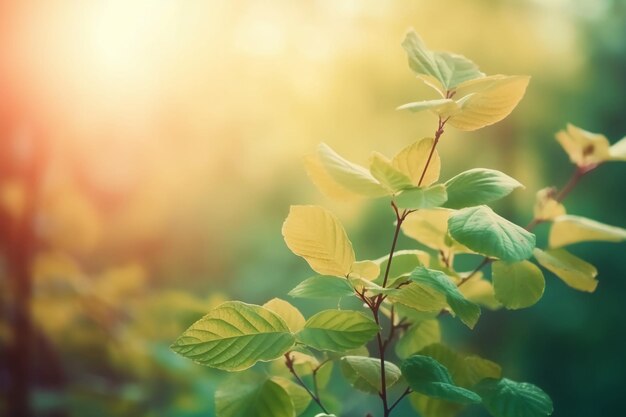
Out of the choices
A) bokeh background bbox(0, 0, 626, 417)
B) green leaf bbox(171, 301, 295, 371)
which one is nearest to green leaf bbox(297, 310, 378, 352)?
green leaf bbox(171, 301, 295, 371)

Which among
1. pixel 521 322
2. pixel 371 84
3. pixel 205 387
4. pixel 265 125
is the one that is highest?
pixel 371 84

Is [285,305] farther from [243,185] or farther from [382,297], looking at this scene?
[243,185]

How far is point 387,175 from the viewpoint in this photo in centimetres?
34

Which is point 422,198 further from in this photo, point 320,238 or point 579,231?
point 579,231

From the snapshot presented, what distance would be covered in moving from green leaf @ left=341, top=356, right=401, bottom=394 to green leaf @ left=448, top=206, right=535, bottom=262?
0.27ft

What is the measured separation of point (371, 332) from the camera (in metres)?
0.34

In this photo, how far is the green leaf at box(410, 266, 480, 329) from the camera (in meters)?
0.32

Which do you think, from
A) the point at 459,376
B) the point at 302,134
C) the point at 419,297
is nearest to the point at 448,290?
the point at 419,297

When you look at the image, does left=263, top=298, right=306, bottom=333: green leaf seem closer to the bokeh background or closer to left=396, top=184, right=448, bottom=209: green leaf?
left=396, top=184, right=448, bottom=209: green leaf

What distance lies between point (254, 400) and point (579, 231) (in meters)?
0.24

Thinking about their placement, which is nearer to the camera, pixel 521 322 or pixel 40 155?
pixel 40 155

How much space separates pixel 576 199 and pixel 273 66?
1.33m

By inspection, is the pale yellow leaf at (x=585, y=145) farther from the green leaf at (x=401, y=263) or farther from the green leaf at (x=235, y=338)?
the green leaf at (x=235, y=338)

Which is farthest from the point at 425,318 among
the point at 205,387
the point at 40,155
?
the point at 40,155
